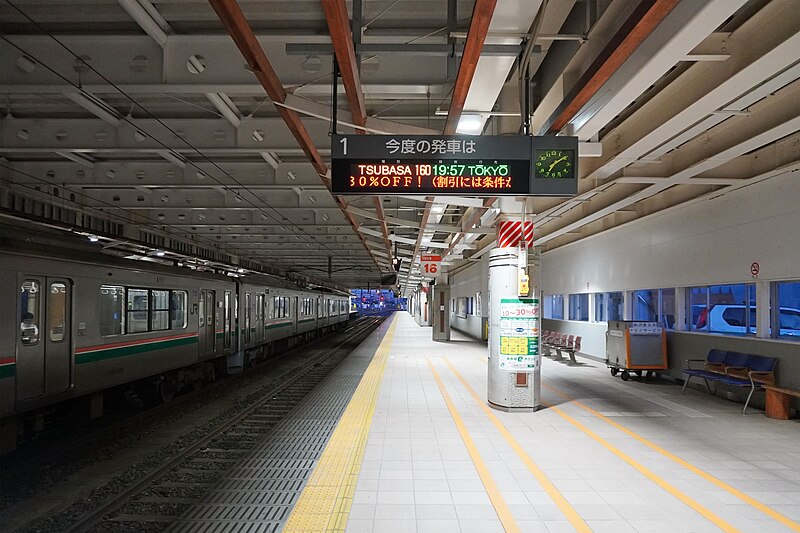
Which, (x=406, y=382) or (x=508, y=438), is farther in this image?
(x=406, y=382)

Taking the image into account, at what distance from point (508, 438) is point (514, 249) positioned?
10.1ft

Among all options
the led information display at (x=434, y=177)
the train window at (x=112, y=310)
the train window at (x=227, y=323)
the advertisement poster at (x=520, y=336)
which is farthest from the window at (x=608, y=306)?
the train window at (x=112, y=310)

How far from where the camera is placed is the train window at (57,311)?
739 centimetres

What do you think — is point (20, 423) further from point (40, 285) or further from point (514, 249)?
point (514, 249)

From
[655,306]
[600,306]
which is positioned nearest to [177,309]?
[655,306]

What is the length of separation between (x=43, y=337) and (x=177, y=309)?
4.21 meters

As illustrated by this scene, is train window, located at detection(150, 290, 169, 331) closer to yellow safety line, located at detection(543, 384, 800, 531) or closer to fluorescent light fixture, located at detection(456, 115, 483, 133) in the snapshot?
fluorescent light fixture, located at detection(456, 115, 483, 133)

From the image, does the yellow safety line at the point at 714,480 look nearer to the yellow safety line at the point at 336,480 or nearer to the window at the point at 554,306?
the yellow safety line at the point at 336,480

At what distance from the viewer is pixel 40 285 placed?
23.7 ft

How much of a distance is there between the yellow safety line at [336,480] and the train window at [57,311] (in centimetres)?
391

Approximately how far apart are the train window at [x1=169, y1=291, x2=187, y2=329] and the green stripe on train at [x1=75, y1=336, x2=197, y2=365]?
32 centimetres

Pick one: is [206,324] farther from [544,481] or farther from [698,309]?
[698,309]

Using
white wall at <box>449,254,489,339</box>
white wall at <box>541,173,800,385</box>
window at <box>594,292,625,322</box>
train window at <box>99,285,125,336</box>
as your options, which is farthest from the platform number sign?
train window at <box>99,285,125,336</box>

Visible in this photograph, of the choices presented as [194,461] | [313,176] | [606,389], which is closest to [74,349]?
[194,461]
